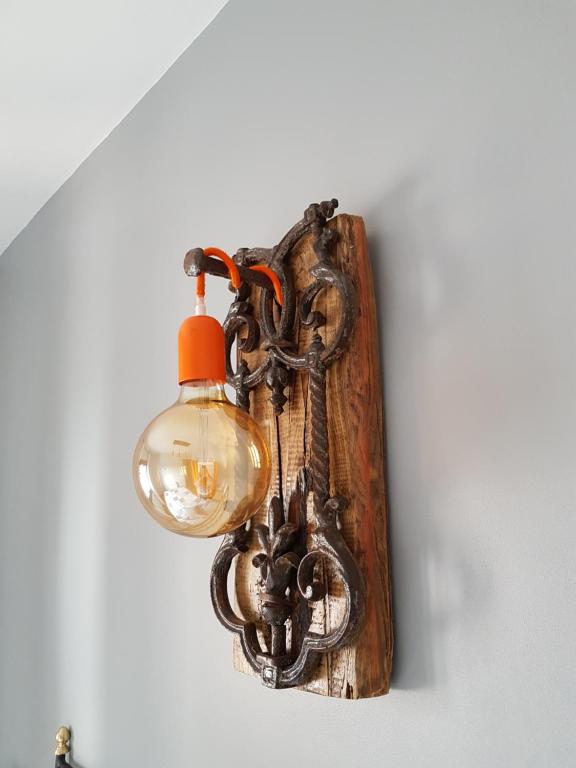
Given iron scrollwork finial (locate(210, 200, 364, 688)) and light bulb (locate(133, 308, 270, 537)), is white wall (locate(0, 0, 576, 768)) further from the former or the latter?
light bulb (locate(133, 308, 270, 537))

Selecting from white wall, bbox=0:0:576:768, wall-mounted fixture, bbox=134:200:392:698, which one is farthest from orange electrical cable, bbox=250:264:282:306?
white wall, bbox=0:0:576:768

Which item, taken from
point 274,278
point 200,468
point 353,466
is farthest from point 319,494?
point 274,278

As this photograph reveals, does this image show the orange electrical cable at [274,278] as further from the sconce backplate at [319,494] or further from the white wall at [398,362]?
the white wall at [398,362]

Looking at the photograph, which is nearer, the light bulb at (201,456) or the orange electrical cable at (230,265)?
the light bulb at (201,456)

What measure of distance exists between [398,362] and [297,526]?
0.22 m

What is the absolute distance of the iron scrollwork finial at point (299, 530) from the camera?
2.46 ft

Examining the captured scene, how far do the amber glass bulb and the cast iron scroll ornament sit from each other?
0.09m

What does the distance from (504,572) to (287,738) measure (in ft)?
1.35

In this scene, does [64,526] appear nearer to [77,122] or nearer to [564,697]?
[77,122]

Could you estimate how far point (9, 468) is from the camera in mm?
2076

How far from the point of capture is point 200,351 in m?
0.73

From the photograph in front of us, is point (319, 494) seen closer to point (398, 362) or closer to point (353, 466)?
point (353, 466)

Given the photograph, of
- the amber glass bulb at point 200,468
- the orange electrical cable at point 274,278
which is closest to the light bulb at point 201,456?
the amber glass bulb at point 200,468

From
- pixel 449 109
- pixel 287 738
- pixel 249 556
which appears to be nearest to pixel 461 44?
pixel 449 109
